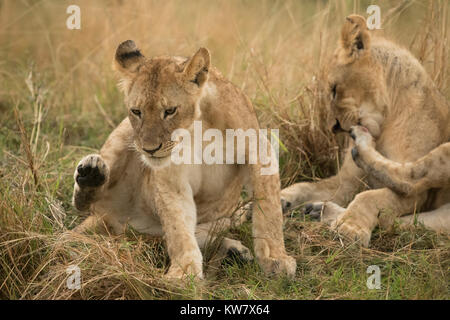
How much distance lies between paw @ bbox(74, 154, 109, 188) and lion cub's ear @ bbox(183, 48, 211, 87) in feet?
2.25

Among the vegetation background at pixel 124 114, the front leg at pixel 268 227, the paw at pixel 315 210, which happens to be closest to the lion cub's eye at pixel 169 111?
the front leg at pixel 268 227

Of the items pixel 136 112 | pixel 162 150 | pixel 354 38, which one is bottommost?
pixel 162 150

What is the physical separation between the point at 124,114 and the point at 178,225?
269 centimetres

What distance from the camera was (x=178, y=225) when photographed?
10.0 ft

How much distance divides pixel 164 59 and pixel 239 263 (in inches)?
43.5

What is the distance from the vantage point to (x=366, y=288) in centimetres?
281

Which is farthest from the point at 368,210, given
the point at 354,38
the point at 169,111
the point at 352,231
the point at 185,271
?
the point at 169,111

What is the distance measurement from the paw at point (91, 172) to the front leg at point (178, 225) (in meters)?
0.29

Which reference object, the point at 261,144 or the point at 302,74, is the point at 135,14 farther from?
the point at 261,144

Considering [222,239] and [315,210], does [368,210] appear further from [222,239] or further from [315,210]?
Result: [222,239]

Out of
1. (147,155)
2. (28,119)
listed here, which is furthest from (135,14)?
(147,155)

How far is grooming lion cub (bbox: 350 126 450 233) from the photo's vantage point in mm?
3602

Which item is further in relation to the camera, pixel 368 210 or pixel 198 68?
pixel 368 210

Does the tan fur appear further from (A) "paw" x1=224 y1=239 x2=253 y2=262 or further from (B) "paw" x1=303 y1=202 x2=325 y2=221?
(A) "paw" x1=224 y1=239 x2=253 y2=262
